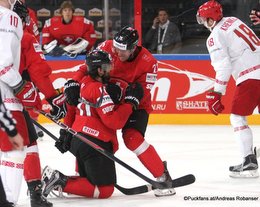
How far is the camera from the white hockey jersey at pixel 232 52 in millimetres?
4832

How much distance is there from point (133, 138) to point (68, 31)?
3.59 meters

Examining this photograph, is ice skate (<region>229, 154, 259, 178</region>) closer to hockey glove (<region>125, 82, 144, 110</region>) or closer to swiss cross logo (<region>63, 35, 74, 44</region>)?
hockey glove (<region>125, 82, 144, 110</region>)

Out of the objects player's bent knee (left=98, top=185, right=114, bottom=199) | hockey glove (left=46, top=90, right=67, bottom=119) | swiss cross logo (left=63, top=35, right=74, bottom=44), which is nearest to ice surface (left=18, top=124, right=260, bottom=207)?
player's bent knee (left=98, top=185, right=114, bottom=199)

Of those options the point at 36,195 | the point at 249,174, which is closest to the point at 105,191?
the point at 36,195

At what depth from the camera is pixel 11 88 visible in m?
3.71

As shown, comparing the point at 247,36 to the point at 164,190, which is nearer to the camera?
the point at 164,190

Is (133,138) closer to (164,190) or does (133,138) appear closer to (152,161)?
(152,161)

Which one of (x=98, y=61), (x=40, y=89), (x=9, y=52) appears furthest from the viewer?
(x=98, y=61)

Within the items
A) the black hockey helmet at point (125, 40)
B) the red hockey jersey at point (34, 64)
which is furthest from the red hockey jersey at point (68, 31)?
the red hockey jersey at point (34, 64)

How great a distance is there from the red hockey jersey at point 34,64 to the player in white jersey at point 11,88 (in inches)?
4.6

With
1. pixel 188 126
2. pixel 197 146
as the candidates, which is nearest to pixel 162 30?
pixel 188 126

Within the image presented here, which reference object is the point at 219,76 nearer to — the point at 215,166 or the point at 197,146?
the point at 215,166

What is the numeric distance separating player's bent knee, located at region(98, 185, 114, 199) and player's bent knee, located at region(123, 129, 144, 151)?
258 millimetres

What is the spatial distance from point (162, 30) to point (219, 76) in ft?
9.86
